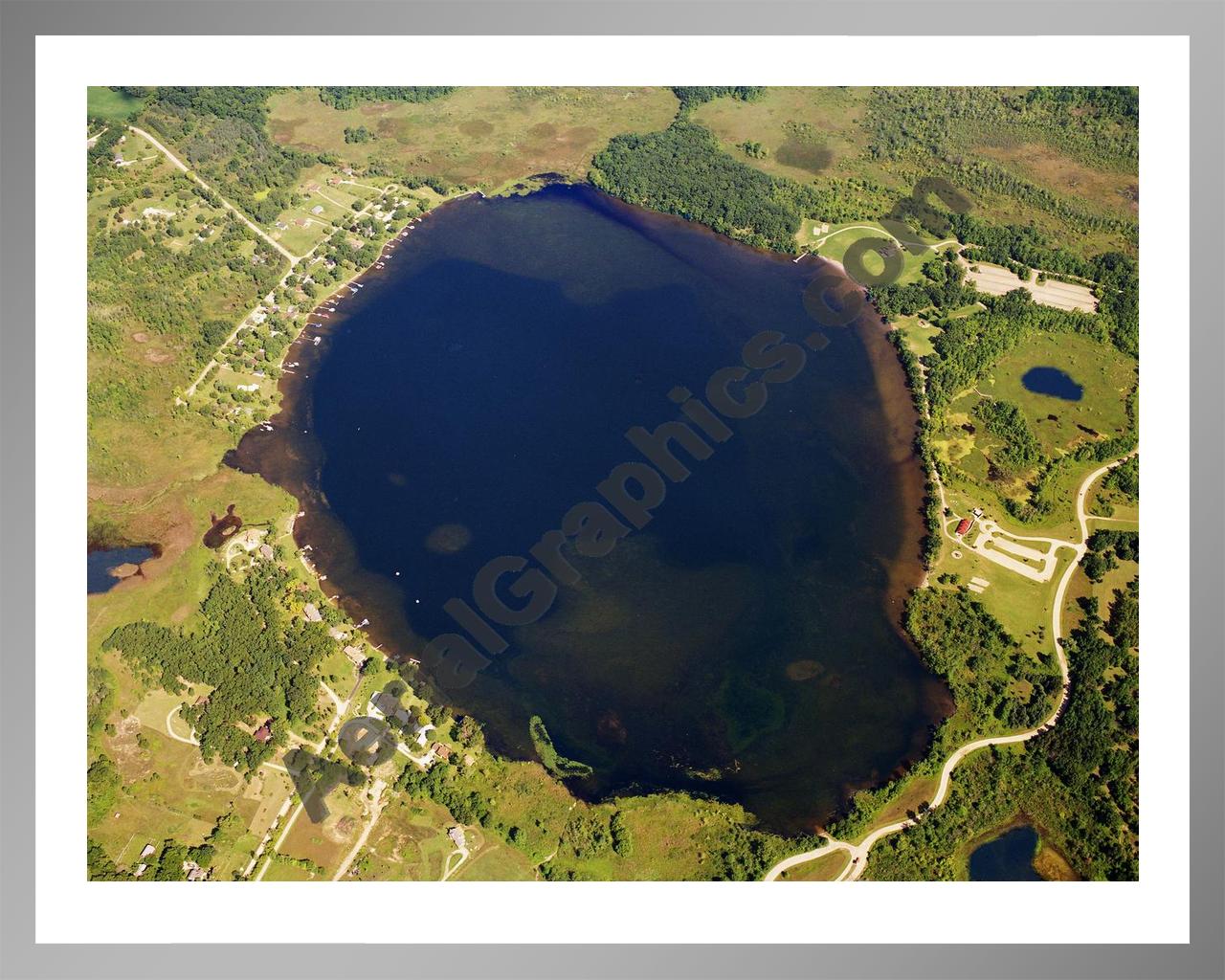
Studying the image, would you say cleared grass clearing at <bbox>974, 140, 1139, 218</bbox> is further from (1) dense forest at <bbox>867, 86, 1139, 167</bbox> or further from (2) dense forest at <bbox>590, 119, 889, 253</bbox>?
(2) dense forest at <bbox>590, 119, 889, 253</bbox>

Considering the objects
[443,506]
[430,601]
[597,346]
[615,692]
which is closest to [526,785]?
[615,692]

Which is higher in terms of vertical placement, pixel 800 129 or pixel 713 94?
pixel 713 94

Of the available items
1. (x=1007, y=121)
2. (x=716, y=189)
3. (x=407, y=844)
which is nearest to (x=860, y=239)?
(x=716, y=189)

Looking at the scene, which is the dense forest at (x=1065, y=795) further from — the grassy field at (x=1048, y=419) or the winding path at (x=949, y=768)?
the grassy field at (x=1048, y=419)

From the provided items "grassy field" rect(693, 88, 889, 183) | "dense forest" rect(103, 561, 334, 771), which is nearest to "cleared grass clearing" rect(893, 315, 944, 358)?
"grassy field" rect(693, 88, 889, 183)

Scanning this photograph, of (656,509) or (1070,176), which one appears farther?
(1070,176)

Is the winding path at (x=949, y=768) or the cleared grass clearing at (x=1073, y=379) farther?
the cleared grass clearing at (x=1073, y=379)

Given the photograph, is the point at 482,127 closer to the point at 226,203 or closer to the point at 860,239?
the point at 226,203

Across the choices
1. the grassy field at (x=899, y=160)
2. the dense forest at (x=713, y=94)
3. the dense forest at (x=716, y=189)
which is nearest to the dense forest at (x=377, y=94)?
the dense forest at (x=716, y=189)
